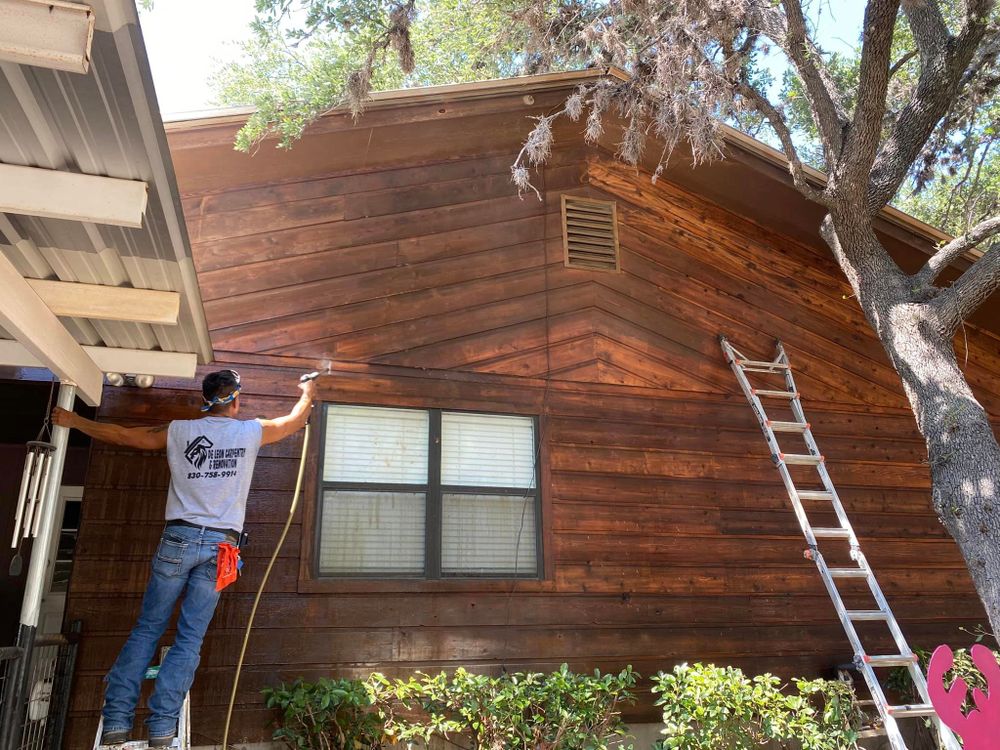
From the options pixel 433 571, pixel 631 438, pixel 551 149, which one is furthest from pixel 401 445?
pixel 551 149

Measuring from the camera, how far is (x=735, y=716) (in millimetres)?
4324

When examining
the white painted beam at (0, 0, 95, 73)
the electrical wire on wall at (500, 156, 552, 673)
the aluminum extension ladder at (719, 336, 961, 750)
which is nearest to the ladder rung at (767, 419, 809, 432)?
the aluminum extension ladder at (719, 336, 961, 750)

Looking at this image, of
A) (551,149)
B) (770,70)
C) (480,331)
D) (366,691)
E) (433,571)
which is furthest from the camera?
(770,70)

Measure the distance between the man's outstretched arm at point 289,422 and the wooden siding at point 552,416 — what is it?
0.73m

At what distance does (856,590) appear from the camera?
5586mm

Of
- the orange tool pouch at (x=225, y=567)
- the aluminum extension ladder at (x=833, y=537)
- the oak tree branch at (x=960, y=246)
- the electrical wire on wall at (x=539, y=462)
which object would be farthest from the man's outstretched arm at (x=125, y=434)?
the oak tree branch at (x=960, y=246)

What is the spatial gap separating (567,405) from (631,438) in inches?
20.2

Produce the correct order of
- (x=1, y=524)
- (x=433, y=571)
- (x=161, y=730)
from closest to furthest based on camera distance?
(x=161, y=730) < (x=433, y=571) < (x=1, y=524)

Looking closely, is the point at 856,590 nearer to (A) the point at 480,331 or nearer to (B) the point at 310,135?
(A) the point at 480,331

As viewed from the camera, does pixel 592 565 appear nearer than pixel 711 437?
Yes

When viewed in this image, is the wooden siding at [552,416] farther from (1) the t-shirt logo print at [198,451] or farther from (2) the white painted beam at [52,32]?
(2) the white painted beam at [52,32]

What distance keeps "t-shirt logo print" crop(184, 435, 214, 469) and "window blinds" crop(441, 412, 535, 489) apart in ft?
6.01

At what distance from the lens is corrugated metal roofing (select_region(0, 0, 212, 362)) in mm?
2076

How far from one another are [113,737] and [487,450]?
2.77 meters
